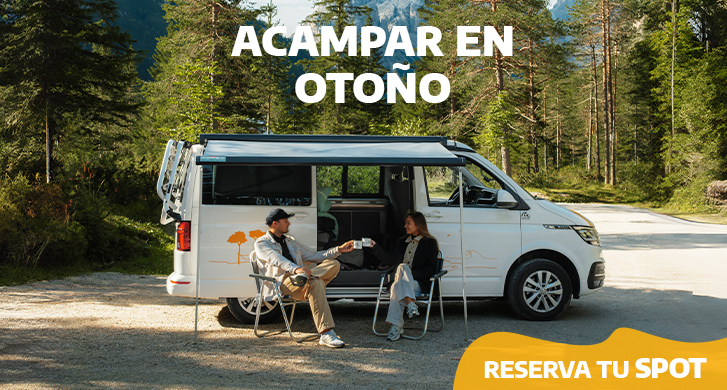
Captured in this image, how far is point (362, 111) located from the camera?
49500mm

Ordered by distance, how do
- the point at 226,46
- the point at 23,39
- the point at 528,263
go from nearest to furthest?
1. the point at 528,263
2. the point at 23,39
3. the point at 226,46

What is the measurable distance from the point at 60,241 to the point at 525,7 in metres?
24.8

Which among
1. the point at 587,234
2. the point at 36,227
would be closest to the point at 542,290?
the point at 587,234

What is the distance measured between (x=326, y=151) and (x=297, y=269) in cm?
125

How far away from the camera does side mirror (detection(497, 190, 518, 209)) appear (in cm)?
640

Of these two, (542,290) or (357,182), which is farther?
(357,182)

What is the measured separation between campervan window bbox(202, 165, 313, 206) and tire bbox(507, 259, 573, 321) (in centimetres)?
268

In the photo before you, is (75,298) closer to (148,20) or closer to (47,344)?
(47,344)

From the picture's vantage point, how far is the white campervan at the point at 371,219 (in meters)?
5.93

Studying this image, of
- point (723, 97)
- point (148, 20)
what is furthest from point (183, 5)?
point (148, 20)

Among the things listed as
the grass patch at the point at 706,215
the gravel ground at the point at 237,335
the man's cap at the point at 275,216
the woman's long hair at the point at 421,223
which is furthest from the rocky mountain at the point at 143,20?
the woman's long hair at the point at 421,223

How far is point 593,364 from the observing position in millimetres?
5012

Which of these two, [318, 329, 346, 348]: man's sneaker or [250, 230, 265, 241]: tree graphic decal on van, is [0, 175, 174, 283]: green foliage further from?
[318, 329, 346, 348]: man's sneaker

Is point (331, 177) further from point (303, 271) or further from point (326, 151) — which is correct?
point (303, 271)
